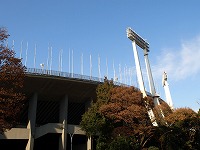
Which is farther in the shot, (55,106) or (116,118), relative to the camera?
(55,106)

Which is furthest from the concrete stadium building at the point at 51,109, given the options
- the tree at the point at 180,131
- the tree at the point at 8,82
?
the tree at the point at 8,82

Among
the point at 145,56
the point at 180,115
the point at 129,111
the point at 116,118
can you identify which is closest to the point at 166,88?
the point at 145,56

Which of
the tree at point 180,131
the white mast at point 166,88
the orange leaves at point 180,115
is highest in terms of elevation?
the white mast at point 166,88

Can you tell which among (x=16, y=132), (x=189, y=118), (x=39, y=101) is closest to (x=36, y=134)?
(x=16, y=132)

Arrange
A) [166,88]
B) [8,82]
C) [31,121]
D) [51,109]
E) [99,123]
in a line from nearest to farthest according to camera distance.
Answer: [8,82]
[99,123]
[31,121]
[51,109]
[166,88]

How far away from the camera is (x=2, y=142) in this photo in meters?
54.6

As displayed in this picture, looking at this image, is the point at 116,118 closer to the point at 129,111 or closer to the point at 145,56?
the point at 129,111

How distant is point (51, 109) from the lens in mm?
59594

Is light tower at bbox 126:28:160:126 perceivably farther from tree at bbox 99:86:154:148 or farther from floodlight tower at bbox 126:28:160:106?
tree at bbox 99:86:154:148

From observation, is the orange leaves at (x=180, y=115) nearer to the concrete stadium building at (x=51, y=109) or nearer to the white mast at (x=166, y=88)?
the concrete stadium building at (x=51, y=109)

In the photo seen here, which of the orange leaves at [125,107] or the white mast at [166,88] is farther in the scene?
the white mast at [166,88]

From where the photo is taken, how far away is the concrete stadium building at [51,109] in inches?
1902

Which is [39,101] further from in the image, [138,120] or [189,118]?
[189,118]

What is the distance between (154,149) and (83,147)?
24.7 metres
